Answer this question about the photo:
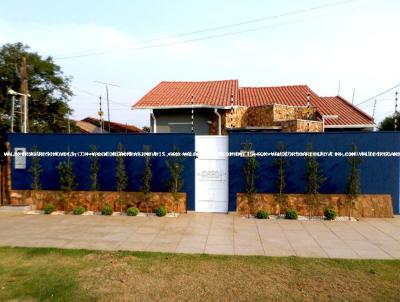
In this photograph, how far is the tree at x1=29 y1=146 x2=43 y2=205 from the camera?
1303 centimetres

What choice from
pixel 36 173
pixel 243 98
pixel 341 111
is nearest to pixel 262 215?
pixel 36 173

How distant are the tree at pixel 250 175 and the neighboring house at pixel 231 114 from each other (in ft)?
13.4

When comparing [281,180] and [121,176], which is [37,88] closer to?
[121,176]

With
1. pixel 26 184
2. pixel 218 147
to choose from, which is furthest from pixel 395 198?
pixel 26 184

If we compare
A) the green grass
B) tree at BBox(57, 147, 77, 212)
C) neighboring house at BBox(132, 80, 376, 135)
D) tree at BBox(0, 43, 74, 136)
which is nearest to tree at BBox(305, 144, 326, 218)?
neighboring house at BBox(132, 80, 376, 135)

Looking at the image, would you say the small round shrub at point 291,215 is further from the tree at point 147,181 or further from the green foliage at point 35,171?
the green foliage at point 35,171

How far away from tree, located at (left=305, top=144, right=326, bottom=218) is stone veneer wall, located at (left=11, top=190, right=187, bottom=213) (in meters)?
4.60

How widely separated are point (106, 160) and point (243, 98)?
10616 mm

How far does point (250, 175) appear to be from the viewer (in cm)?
1215

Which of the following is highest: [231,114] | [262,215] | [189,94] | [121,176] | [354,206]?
[189,94]

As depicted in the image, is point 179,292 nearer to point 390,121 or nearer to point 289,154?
point 289,154

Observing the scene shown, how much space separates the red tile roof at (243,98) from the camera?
1780 centimetres

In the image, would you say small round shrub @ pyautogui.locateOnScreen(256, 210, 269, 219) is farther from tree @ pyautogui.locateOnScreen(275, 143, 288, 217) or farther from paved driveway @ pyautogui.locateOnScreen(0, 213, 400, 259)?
tree @ pyautogui.locateOnScreen(275, 143, 288, 217)

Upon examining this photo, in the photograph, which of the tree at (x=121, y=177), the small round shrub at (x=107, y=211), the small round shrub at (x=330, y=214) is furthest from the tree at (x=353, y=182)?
the small round shrub at (x=107, y=211)
